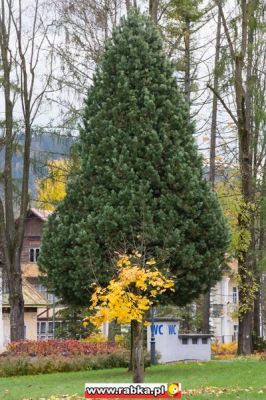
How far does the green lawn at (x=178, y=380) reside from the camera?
1587 centimetres

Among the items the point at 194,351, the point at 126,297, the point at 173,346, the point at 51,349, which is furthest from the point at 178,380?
the point at 194,351

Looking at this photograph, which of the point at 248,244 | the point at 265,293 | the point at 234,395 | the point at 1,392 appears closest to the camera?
the point at 234,395

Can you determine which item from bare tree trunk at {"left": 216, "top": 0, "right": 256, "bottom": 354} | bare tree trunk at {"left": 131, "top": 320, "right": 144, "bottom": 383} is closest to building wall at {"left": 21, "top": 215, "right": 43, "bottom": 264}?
bare tree trunk at {"left": 216, "top": 0, "right": 256, "bottom": 354}

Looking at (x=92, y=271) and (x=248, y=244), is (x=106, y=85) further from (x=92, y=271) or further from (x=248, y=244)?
(x=248, y=244)

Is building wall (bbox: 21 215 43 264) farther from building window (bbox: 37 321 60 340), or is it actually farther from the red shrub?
the red shrub

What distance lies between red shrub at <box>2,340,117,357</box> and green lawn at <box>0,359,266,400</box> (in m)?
2.56

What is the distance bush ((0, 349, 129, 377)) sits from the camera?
78.5ft

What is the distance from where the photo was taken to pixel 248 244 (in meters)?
30.4

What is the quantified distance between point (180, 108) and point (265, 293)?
32874 mm

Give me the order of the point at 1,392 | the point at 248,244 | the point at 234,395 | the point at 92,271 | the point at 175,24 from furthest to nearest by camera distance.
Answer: the point at 175,24
the point at 248,244
the point at 92,271
the point at 1,392
the point at 234,395

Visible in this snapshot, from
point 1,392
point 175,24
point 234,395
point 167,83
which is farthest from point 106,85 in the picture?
point 175,24

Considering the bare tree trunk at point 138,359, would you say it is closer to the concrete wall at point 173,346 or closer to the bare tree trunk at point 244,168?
the concrete wall at point 173,346

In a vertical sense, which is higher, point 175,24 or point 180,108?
point 175,24

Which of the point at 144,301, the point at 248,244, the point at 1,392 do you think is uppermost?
the point at 248,244
